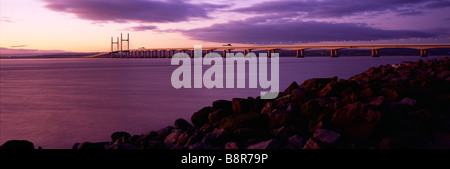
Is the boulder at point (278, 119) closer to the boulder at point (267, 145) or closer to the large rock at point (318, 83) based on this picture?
the boulder at point (267, 145)

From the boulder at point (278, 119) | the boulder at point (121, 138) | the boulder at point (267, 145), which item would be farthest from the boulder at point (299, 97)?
the boulder at point (121, 138)

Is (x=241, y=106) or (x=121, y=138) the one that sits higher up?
(x=241, y=106)

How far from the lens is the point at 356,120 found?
4.35 m

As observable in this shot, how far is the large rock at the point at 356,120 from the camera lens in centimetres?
418

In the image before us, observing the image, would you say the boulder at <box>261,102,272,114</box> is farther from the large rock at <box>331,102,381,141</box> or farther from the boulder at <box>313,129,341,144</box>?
the boulder at <box>313,129,341,144</box>

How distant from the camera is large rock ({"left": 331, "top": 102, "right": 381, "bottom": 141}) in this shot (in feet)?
13.7

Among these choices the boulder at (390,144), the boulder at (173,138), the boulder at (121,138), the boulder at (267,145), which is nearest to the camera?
the boulder at (390,144)

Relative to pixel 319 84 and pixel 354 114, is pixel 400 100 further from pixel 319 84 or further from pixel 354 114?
pixel 319 84

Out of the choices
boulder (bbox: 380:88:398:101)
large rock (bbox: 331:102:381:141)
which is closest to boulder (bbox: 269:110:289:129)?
large rock (bbox: 331:102:381:141)

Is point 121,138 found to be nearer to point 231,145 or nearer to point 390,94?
point 231,145

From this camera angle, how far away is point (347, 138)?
427cm

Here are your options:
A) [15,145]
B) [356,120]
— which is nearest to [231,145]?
[356,120]
